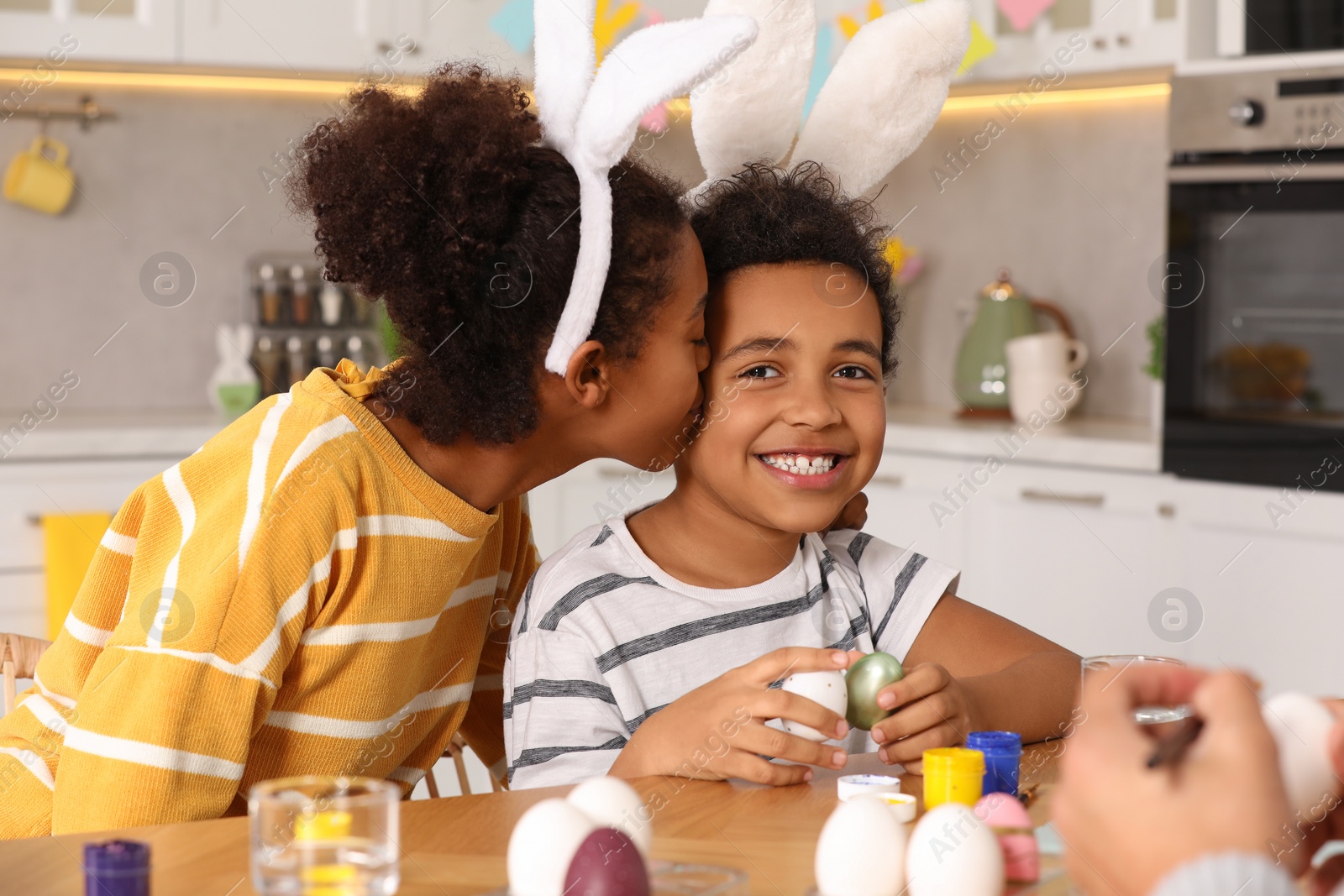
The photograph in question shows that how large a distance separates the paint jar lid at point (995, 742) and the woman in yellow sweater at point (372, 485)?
0.40 m

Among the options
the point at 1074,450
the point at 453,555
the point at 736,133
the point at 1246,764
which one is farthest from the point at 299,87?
the point at 1246,764

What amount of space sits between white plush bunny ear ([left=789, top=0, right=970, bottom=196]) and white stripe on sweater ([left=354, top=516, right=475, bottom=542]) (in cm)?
51

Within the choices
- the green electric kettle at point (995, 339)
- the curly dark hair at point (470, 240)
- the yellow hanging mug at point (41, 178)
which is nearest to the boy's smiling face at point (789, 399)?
the curly dark hair at point (470, 240)

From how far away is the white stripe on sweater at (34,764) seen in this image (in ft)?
3.68

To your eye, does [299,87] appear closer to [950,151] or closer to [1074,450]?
[950,151]

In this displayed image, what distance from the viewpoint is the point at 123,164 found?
10.3 ft

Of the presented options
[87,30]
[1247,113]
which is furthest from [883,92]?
[87,30]

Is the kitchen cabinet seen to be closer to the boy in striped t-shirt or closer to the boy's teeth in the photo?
the boy in striped t-shirt

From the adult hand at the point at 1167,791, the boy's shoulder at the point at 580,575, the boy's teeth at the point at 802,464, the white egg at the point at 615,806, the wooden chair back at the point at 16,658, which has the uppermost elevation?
the boy's teeth at the point at 802,464

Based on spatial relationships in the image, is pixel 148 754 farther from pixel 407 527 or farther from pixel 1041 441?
pixel 1041 441

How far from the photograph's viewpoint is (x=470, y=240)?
105 centimetres

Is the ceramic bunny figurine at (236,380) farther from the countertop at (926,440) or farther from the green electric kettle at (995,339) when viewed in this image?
the green electric kettle at (995,339)

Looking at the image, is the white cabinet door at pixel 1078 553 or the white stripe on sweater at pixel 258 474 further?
the white cabinet door at pixel 1078 553

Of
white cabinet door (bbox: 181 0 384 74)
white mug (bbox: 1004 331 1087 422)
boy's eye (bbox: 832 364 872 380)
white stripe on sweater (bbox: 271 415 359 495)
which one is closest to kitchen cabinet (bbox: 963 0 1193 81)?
white mug (bbox: 1004 331 1087 422)
